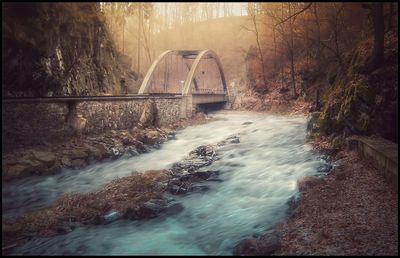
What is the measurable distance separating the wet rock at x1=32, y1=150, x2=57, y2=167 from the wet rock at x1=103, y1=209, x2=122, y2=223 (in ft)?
19.5

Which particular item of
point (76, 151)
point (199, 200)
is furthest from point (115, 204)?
point (76, 151)

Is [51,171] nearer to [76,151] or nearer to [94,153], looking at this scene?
[76,151]

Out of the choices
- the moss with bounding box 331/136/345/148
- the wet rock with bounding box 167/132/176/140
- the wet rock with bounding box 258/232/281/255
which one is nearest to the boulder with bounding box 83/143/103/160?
the wet rock with bounding box 167/132/176/140

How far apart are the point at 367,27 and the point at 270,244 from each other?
46.2 ft

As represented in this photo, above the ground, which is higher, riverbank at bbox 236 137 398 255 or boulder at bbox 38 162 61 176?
riverbank at bbox 236 137 398 255

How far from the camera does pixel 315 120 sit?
15.4 meters

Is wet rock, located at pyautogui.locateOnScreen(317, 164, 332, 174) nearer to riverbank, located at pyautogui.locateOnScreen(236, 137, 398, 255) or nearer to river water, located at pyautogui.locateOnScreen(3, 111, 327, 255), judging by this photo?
river water, located at pyautogui.locateOnScreen(3, 111, 327, 255)

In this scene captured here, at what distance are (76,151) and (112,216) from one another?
→ 706 centimetres

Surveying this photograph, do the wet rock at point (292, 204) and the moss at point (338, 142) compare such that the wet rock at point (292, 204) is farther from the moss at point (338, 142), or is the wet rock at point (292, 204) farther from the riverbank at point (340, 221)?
the moss at point (338, 142)

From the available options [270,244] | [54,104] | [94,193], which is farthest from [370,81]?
[54,104]

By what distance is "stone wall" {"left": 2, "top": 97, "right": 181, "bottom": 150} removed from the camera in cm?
1315

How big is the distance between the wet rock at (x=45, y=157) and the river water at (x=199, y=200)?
783mm

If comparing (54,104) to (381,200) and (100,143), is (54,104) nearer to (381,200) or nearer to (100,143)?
(100,143)

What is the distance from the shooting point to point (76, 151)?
14.6 metres
